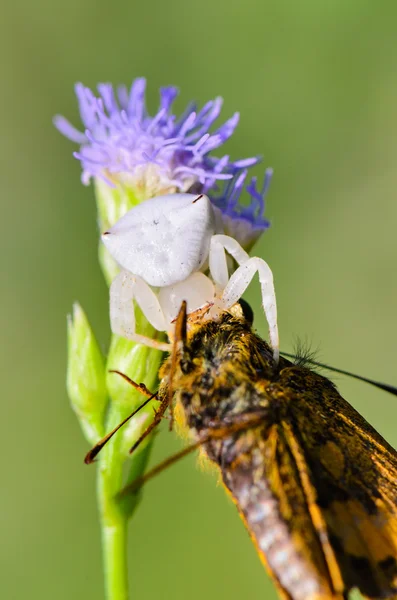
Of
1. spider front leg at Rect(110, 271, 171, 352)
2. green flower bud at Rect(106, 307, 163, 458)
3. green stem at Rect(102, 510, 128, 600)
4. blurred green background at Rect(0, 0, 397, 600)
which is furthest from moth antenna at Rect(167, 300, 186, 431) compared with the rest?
blurred green background at Rect(0, 0, 397, 600)

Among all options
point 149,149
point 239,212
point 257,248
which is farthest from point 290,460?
point 257,248

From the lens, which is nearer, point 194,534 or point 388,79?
point 194,534

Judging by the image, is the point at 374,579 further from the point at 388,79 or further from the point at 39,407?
the point at 388,79

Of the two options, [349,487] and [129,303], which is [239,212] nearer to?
[129,303]

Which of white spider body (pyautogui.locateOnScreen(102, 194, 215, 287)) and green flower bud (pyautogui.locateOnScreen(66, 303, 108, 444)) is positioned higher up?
white spider body (pyautogui.locateOnScreen(102, 194, 215, 287))

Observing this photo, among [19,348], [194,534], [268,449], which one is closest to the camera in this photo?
[268,449]

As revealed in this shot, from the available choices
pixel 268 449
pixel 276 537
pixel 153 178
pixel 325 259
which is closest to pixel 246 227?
pixel 153 178

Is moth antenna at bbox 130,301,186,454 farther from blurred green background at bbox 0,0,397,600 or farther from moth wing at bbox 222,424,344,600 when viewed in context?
blurred green background at bbox 0,0,397,600
